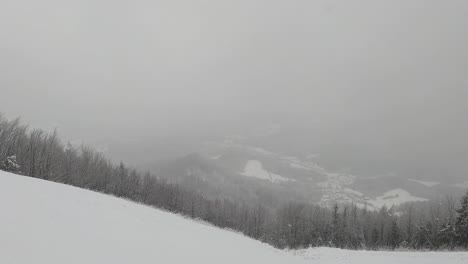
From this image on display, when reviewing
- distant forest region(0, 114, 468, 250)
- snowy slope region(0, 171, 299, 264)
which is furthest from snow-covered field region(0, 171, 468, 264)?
distant forest region(0, 114, 468, 250)

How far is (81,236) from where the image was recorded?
49.1ft

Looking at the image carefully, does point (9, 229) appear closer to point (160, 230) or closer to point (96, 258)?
point (96, 258)

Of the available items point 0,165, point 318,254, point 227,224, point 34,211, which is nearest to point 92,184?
point 0,165

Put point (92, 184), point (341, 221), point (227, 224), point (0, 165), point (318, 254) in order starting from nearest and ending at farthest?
point (318, 254), point (0, 165), point (92, 184), point (341, 221), point (227, 224)

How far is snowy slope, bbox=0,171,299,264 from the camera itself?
12125 millimetres

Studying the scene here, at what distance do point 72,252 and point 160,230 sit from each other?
9130 mm

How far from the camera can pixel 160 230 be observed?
2158cm

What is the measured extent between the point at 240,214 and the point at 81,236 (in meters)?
119

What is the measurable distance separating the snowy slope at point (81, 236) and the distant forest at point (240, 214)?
28925 millimetres

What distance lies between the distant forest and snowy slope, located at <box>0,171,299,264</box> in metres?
28.9

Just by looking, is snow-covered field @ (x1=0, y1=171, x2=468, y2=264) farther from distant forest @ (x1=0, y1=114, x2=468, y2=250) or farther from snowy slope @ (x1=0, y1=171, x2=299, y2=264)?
distant forest @ (x1=0, y1=114, x2=468, y2=250)

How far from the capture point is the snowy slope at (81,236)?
12.1 metres

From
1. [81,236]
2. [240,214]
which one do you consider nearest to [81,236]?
[81,236]

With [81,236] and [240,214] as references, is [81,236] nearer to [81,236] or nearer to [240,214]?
[81,236]
